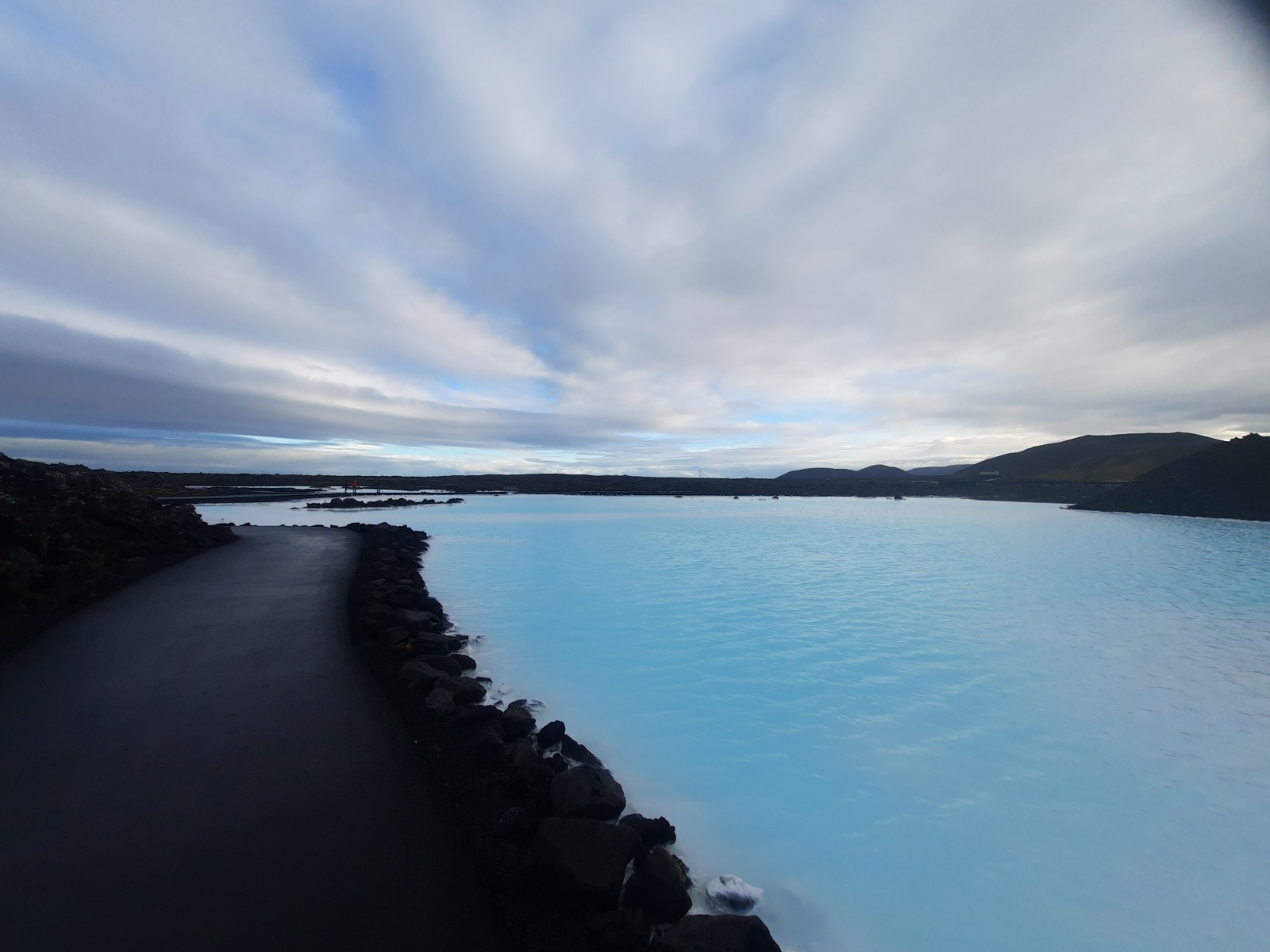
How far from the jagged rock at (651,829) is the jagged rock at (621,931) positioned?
0.86m

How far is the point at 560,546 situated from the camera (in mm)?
22594

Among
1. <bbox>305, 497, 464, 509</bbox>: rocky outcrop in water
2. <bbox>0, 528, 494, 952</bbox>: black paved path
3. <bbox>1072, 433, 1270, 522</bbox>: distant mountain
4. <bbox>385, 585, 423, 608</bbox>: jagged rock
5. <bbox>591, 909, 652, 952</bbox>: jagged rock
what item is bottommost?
<bbox>591, 909, 652, 952</bbox>: jagged rock

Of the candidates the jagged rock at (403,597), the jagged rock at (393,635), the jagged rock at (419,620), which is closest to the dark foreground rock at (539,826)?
the jagged rock at (393,635)

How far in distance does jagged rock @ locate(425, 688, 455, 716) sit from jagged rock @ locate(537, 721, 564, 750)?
1033mm

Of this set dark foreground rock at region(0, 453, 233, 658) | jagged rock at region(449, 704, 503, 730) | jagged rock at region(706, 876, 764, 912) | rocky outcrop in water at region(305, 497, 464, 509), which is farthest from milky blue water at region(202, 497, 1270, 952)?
rocky outcrop in water at region(305, 497, 464, 509)

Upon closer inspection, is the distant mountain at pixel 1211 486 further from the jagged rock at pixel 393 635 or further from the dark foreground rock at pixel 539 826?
the jagged rock at pixel 393 635

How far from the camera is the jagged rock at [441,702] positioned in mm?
5508

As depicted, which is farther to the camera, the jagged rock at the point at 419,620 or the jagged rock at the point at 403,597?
the jagged rock at the point at 403,597

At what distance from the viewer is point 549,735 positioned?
532 cm

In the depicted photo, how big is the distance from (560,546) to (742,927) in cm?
2003

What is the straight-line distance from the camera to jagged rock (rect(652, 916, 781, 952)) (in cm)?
280

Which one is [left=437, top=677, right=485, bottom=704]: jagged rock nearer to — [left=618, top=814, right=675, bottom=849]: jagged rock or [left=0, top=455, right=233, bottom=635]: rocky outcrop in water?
[left=618, top=814, right=675, bottom=849]: jagged rock

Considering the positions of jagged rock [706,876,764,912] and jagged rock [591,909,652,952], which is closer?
jagged rock [591,909,652,952]

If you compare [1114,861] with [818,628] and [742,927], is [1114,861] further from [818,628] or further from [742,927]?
[818,628]
